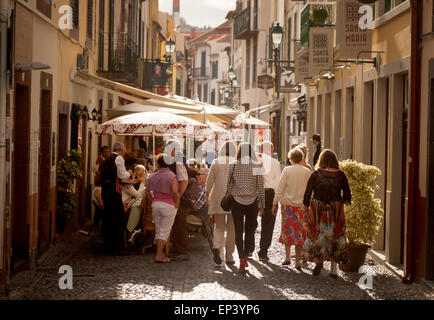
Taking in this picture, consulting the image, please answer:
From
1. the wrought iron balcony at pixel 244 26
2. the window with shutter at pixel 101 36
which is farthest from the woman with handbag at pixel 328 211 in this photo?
the wrought iron balcony at pixel 244 26

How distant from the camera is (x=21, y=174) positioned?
12211 millimetres

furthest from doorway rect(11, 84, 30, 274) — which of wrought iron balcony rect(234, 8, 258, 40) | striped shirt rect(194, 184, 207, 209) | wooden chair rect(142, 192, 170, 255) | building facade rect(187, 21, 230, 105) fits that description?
building facade rect(187, 21, 230, 105)

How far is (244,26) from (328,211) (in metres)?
39.2

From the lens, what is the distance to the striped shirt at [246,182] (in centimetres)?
1184

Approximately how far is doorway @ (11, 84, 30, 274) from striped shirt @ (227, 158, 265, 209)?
2.92m

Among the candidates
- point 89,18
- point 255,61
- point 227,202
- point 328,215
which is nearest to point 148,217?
point 227,202

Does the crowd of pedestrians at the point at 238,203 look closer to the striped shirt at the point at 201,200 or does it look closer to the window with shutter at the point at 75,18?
the striped shirt at the point at 201,200

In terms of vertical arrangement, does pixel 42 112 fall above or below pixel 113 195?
above

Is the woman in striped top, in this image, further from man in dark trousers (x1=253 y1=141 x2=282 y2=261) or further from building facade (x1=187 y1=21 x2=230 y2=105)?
building facade (x1=187 y1=21 x2=230 y2=105)

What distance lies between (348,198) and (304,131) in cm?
1622

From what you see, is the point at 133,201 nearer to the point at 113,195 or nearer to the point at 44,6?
the point at 113,195

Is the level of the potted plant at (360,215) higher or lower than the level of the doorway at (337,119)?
lower

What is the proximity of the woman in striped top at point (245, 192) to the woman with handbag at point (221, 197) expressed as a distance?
0.32 metres

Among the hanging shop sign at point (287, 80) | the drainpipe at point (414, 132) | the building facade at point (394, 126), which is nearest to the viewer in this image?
the building facade at point (394, 126)
